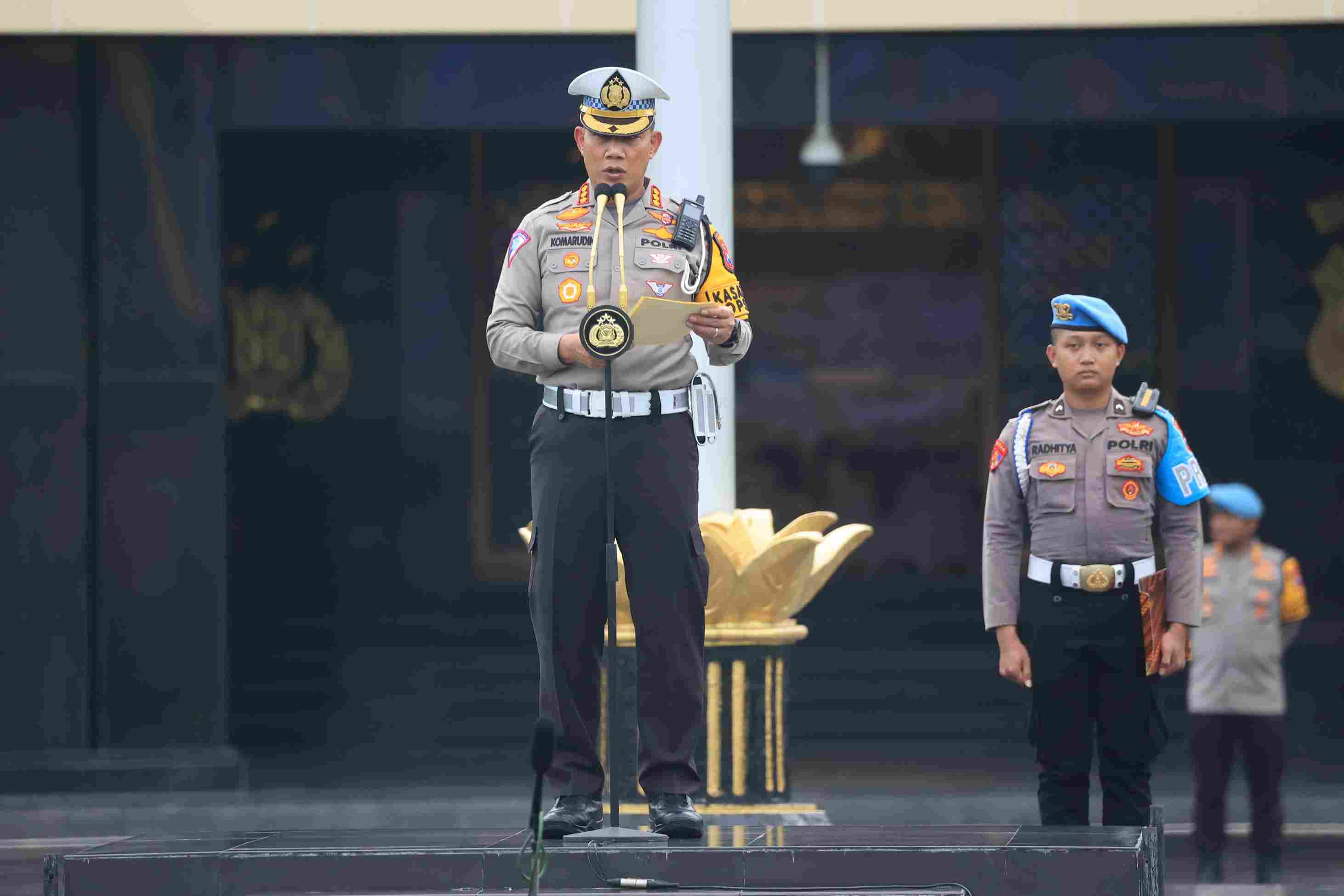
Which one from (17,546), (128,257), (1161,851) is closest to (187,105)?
(128,257)

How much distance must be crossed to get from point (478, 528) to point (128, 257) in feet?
21.1

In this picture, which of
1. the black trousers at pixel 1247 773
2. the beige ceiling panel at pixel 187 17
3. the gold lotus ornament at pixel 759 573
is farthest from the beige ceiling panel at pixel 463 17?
the black trousers at pixel 1247 773

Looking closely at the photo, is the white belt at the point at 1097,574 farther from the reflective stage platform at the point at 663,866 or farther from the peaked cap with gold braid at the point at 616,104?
the peaked cap with gold braid at the point at 616,104

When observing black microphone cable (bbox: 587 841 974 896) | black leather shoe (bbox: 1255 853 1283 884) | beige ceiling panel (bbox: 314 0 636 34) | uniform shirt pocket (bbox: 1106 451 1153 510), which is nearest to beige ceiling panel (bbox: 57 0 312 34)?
beige ceiling panel (bbox: 314 0 636 34)

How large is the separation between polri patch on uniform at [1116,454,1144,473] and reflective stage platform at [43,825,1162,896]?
43.3 inches

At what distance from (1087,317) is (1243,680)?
2.71 m

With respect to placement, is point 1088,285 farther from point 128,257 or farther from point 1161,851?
point 1161,851

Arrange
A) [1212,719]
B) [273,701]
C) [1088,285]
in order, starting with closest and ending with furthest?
[1212,719] → [273,701] → [1088,285]

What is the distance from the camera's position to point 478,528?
16.2m

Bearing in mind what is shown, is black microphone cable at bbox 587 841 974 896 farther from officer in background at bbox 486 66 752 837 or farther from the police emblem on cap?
the police emblem on cap

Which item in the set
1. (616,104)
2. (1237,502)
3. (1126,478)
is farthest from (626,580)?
(1237,502)

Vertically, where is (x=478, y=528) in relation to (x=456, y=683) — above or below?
above

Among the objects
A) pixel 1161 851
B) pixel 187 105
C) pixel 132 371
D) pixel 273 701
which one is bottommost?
pixel 273 701

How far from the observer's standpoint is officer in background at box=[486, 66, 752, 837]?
5180 millimetres
